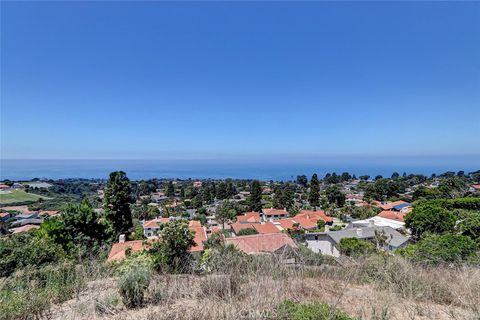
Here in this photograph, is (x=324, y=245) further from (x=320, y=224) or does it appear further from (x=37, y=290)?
(x=37, y=290)

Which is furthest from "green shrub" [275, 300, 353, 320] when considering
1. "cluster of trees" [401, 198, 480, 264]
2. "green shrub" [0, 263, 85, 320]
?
"cluster of trees" [401, 198, 480, 264]

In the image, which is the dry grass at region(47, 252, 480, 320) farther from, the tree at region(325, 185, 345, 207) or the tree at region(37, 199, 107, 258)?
the tree at region(325, 185, 345, 207)

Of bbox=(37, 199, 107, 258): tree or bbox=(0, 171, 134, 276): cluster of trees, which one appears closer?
bbox=(0, 171, 134, 276): cluster of trees

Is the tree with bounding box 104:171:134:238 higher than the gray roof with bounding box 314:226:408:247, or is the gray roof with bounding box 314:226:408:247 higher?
the tree with bounding box 104:171:134:238

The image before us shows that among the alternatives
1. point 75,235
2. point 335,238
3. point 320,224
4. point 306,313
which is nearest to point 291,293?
point 306,313

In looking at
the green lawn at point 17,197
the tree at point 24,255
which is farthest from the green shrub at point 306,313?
the green lawn at point 17,197

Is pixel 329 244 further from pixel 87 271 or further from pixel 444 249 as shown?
pixel 87 271
